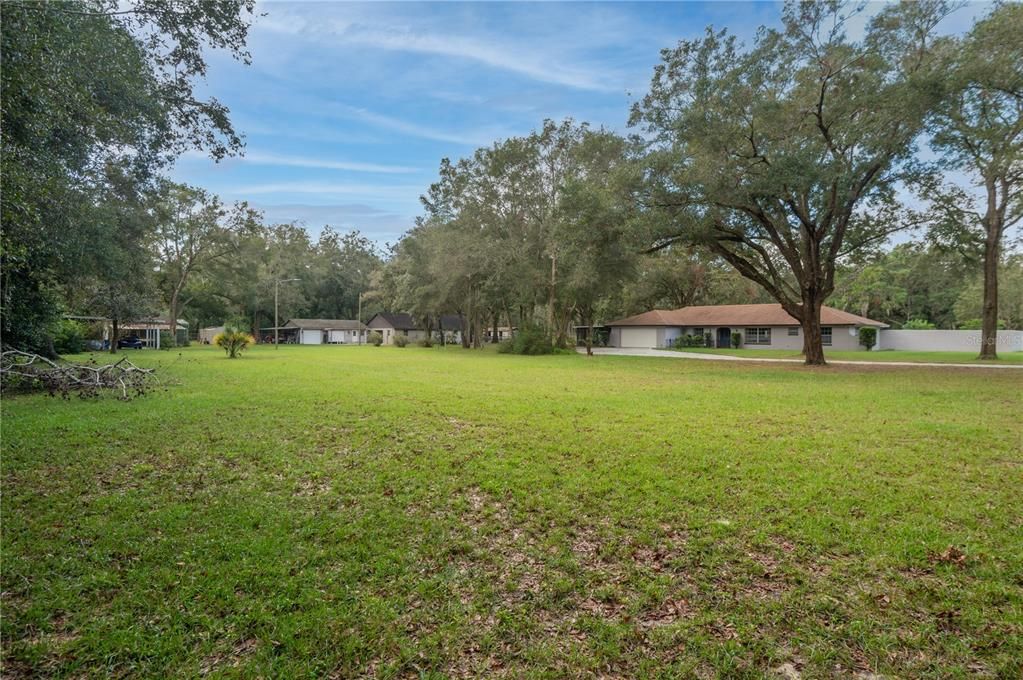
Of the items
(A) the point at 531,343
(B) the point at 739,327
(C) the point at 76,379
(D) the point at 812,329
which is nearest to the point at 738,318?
(B) the point at 739,327

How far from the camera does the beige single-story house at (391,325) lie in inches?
2414

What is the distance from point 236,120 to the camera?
353 inches

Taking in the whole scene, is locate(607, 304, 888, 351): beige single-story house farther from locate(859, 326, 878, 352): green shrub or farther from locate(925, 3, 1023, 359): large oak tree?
locate(925, 3, 1023, 359): large oak tree

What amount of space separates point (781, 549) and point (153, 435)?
7.47 metres

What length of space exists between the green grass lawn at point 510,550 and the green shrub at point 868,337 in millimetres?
32603

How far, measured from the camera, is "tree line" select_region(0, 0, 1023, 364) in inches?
266

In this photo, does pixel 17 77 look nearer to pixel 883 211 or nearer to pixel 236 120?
pixel 236 120

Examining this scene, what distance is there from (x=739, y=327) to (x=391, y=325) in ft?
129

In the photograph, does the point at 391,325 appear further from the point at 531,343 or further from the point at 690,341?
the point at 690,341

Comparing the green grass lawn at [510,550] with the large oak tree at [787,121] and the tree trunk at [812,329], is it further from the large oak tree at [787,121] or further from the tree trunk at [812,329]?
the tree trunk at [812,329]

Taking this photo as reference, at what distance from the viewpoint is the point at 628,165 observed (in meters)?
→ 17.9

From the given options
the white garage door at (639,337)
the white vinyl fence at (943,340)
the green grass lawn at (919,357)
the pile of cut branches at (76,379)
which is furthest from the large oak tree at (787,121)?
the white garage door at (639,337)

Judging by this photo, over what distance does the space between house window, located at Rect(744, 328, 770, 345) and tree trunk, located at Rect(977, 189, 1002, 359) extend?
15627mm

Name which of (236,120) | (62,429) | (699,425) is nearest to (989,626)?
(699,425)
